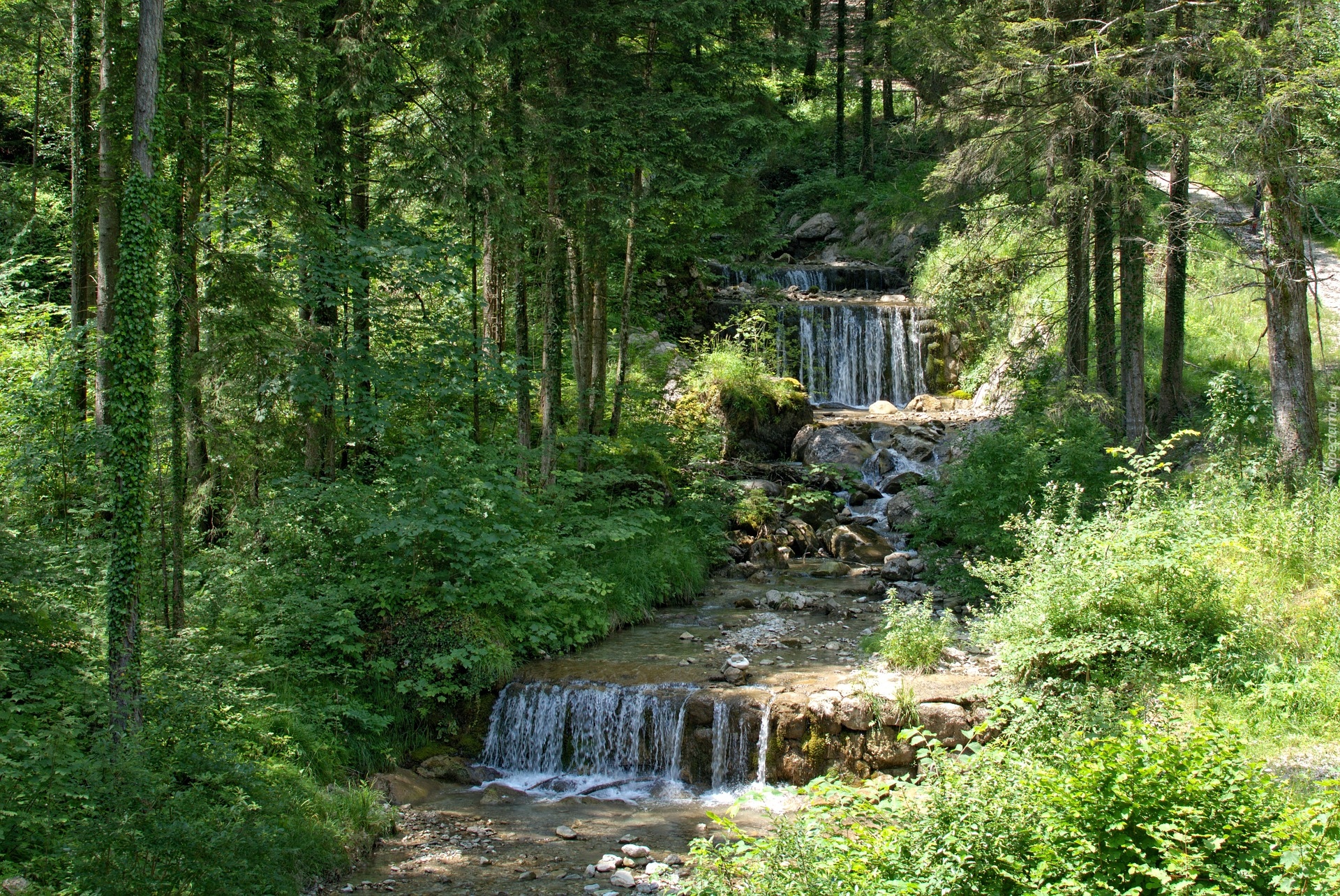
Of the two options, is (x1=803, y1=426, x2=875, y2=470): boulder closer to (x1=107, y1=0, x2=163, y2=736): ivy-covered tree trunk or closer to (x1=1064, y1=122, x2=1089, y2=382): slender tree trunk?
(x1=1064, y1=122, x2=1089, y2=382): slender tree trunk

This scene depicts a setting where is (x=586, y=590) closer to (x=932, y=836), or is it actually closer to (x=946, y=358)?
(x=932, y=836)

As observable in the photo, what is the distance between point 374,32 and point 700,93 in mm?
5391

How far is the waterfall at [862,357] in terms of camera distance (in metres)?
22.4

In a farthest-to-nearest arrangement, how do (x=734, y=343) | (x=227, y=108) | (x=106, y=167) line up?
(x=734, y=343), (x=227, y=108), (x=106, y=167)

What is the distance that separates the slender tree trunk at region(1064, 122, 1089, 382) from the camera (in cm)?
1353

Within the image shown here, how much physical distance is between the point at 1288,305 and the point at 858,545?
723cm

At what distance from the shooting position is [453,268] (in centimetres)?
1141

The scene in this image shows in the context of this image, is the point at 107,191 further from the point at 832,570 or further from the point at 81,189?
the point at 832,570

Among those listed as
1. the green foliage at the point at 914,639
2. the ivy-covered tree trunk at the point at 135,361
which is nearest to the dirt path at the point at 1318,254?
the green foliage at the point at 914,639

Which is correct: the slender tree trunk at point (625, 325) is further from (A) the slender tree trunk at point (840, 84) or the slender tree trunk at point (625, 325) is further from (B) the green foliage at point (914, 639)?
(A) the slender tree trunk at point (840, 84)

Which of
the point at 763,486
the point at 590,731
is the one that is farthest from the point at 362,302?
the point at 763,486

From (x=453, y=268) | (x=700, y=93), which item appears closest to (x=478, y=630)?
(x=453, y=268)

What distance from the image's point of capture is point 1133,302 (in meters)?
12.9

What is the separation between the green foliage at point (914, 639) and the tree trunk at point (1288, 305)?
15.0ft
